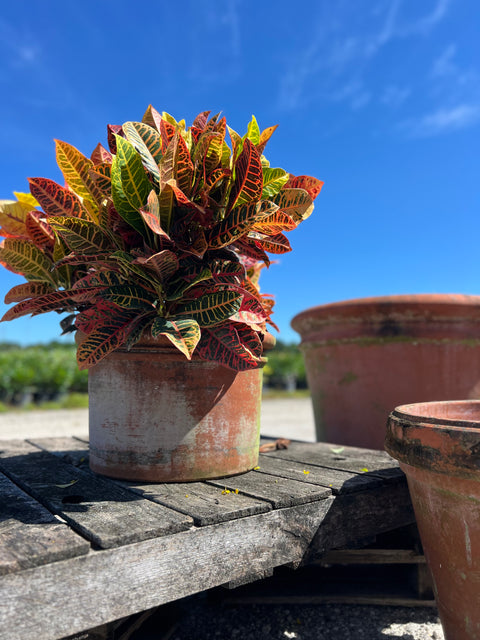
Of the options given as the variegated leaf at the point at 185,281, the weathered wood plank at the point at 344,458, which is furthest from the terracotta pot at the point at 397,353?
the variegated leaf at the point at 185,281

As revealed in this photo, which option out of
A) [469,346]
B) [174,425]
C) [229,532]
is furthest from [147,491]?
[469,346]

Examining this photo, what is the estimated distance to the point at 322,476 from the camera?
63.2 inches

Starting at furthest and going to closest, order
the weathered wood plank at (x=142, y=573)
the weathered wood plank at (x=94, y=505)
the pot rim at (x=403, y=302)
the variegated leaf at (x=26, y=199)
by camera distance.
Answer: the pot rim at (x=403, y=302)
the variegated leaf at (x=26, y=199)
the weathered wood plank at (x=94, y=505)
the weathered wood plank at (x=142, y=573)

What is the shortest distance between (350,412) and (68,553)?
5.80ft

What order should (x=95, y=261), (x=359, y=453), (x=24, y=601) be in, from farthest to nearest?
(x=359, y=453) < (x=95, y=261) < (x=24, y=601)

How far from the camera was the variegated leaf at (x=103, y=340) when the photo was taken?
1340 millimetres

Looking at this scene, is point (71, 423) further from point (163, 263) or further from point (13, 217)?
point (163, 263)

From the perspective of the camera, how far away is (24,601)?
3.00 feet

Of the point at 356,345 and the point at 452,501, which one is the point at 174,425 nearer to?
the point at 452,501

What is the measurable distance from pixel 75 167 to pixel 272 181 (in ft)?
1.95

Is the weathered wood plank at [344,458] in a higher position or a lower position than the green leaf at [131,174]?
lower

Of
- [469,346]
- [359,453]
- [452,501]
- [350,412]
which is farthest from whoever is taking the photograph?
[350,412]

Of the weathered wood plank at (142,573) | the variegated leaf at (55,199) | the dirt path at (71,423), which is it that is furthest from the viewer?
the dirt path at (71,423)

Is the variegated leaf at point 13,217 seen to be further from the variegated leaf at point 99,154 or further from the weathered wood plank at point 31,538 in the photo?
the weathered wood plank at point 31,538
